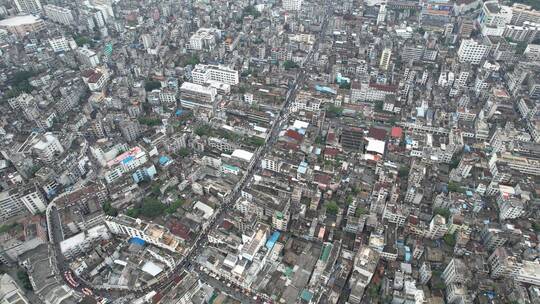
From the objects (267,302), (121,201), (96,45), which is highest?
(96,45)

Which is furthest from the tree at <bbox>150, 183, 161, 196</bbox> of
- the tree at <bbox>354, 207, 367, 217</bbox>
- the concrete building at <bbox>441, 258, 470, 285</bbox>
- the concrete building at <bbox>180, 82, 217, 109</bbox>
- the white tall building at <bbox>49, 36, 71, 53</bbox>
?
the white tall building at <bbox>49, 36, 71, 53</bbox>

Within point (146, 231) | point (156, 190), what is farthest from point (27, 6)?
point (146, 231)

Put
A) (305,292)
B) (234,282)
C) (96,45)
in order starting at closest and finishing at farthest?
(305,292) < (234,282) < (96,45)

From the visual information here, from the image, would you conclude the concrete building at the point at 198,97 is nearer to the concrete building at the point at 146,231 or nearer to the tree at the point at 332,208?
the concrete building at the point at 146,231

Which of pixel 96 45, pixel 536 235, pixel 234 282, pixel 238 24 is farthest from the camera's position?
pixel 238 24

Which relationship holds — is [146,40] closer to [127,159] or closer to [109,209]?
[127,159]

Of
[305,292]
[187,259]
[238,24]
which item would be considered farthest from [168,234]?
[238,24]

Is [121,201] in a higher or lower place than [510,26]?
lower

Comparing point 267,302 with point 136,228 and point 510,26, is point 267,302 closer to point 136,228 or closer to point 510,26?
point 136,228

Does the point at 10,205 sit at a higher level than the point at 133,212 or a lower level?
higher
